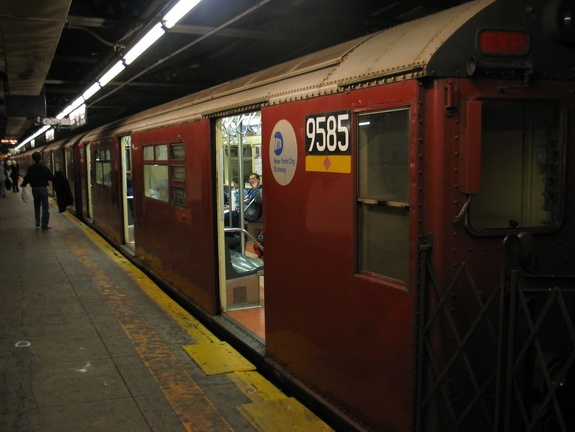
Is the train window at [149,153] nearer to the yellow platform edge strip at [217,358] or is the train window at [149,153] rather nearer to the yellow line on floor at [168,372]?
the yellow line on floor at [168,372]

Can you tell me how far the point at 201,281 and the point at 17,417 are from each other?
256cm

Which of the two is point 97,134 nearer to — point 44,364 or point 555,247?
point 44,364

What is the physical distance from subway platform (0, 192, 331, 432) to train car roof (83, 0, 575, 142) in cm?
222

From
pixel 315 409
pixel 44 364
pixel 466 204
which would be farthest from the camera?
pixel 44 364

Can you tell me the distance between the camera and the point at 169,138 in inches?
274

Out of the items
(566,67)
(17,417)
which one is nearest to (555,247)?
(566,67)

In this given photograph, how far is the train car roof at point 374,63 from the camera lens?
2758 millimetres

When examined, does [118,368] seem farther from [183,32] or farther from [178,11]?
[183,32]

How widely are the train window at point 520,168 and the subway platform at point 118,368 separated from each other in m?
1.85

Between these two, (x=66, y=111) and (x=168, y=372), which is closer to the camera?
(x=168, y=372)

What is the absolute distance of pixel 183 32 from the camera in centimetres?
727

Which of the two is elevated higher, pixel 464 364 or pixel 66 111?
pixel 66 111

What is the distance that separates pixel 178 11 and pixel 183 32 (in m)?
2.30

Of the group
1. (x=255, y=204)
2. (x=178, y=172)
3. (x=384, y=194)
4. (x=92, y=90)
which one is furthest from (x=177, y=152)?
(x=92, y=90)
